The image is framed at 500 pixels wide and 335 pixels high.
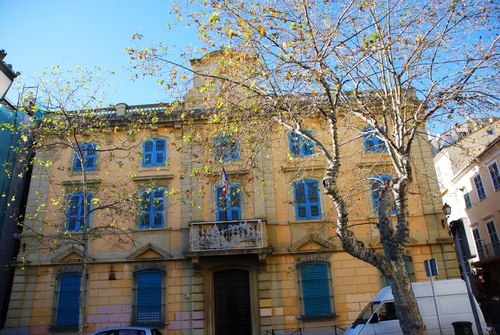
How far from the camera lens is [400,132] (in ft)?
33.8

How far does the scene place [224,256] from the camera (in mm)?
16469

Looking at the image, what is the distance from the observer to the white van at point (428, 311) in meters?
11.6

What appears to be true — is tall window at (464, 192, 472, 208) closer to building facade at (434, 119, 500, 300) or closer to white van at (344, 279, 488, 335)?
building facade at (434, 119, 500, 300)

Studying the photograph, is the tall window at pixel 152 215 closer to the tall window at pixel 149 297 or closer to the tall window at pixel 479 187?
the tall window at pixel 149 297

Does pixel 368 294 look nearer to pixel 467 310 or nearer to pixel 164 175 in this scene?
pixel 467 310

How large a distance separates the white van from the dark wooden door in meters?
5.29

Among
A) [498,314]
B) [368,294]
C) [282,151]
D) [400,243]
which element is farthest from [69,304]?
[498,314]

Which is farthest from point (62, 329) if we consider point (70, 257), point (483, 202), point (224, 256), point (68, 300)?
point (483, 202)

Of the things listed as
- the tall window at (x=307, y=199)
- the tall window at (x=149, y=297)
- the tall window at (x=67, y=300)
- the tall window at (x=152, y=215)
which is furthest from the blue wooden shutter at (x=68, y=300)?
the tall window at (x=307, y=199)

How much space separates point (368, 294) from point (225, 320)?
5.72 m

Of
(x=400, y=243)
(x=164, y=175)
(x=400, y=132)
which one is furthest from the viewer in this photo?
(x=164, y=175)

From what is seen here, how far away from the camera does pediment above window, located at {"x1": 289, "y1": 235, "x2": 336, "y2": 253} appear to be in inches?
650

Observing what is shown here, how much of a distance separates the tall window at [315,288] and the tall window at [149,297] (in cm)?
563

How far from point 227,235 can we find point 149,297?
4.05m
